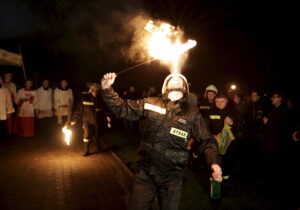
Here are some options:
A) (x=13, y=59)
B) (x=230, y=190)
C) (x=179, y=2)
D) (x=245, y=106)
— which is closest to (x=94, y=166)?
(x=230, y=190)

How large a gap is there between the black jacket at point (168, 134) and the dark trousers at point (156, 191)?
0.10 m

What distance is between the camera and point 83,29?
9305 mm

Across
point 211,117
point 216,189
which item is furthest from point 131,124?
point 216,189

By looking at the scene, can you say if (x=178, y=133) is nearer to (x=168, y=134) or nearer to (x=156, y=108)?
(x=168, y=134)

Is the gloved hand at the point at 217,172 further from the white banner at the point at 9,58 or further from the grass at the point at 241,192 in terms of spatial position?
the white banner at the point at 9,58

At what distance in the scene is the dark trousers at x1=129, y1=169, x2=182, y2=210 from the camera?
344 centimetres

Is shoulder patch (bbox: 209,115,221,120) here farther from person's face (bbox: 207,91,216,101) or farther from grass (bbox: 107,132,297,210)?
person's face (bbox: 207,91,216,101)

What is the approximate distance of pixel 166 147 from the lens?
138 inches

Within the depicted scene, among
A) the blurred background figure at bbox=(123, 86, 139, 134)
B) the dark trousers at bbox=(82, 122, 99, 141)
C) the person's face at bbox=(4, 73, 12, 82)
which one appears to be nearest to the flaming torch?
the dark trousers at bbox=(82, 122, 99, 141)

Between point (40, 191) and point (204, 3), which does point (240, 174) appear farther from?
point (204, 3)

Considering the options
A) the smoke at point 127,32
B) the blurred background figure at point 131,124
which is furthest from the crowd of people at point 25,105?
the smoke at point 127,32

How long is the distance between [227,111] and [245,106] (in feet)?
15.9

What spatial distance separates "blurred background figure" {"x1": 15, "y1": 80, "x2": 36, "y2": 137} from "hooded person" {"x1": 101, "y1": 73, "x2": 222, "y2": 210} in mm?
8490

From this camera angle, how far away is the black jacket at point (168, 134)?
3504 millimetres
